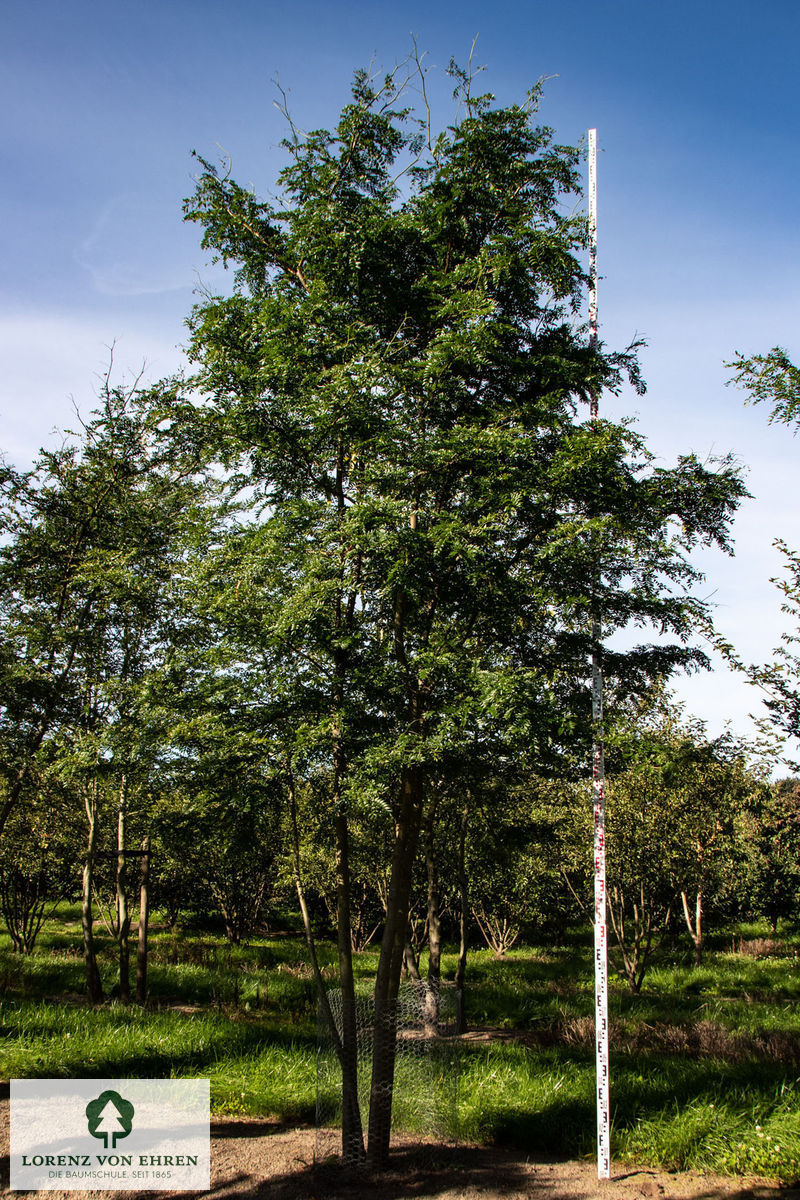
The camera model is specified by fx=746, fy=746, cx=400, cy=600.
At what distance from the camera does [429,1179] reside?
6.06 metres

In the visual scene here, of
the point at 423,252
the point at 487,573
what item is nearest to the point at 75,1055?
the point at 487,573

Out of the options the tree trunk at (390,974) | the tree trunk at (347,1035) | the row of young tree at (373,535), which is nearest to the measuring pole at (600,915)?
the row of young tree at (373,535)

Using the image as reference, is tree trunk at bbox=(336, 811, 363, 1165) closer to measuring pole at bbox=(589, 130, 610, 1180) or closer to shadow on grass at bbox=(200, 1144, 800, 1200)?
shadow on grass at bbox=(200, 1144, 800, 1200)

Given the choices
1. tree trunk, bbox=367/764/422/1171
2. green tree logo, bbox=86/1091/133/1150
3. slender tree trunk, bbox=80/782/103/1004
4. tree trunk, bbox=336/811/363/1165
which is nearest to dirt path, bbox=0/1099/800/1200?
tree trunk, bbox=336/811/363/1165

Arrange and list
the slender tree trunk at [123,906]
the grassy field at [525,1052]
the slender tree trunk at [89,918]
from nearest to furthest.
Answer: the grassy field at [525,1052] → the slender tree trunk at [89,918] → the slender tree trunk at [123,906]

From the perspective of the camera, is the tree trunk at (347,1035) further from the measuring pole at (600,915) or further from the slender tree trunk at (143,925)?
the slender tree trunk at (143,925)

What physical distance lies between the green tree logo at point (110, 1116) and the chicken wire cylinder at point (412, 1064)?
1.77 meters

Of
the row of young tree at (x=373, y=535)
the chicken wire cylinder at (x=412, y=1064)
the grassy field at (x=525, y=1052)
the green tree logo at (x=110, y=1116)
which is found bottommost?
the grassy field at (x=525, y=1052)

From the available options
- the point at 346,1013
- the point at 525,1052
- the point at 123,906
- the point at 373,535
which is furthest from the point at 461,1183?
the point at 123,906

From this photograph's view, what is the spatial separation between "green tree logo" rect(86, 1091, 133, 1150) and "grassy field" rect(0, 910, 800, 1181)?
0.96 metres

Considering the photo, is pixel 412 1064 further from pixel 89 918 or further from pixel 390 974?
pixel 89 918

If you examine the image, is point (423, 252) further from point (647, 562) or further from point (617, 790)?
point (617, 790)

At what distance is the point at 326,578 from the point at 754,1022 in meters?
10.3

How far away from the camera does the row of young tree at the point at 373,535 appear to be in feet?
19.5
